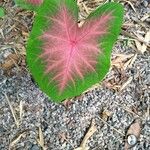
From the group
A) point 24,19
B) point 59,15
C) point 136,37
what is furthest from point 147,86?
point 24,19

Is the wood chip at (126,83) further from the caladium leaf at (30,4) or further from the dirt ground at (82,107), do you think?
the caladium leaf at (30,4)

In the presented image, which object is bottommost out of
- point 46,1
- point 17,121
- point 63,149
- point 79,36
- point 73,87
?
point 63,149

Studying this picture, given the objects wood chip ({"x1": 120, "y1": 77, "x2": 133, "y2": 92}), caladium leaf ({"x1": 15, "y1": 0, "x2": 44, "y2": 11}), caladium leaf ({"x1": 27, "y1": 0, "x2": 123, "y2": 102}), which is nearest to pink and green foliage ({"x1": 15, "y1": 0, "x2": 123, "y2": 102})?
caladium leaf ({"x1": 27, "y1": 0, "x2": 123, "y2": 102})

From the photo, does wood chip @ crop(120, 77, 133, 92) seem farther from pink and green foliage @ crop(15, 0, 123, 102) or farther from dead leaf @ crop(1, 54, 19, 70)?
dead leaf @ crop(1, 54, 19, 70)

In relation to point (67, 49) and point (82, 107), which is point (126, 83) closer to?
point (82, 107)

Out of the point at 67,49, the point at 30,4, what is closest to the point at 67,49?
the point at 67,49

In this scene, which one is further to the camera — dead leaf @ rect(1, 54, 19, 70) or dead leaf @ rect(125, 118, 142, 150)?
dead leaf @ rect(1, 54, 19, 70)

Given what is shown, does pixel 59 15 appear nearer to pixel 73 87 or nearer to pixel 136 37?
pixel 73 87
